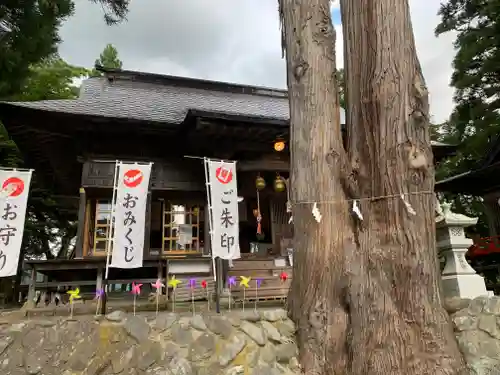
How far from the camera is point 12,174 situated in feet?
16.7

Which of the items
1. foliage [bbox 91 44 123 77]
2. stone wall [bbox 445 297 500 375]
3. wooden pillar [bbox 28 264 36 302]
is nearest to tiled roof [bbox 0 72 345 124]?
wooden pillar [bbox 28 264 36 302]

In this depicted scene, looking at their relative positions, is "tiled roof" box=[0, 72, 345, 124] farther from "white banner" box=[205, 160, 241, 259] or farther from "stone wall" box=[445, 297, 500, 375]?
"stone wall" box=[445, 297, 500, 375]

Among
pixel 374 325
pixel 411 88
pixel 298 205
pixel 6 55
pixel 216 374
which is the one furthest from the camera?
pixel 6 55

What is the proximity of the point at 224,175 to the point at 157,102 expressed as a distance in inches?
212

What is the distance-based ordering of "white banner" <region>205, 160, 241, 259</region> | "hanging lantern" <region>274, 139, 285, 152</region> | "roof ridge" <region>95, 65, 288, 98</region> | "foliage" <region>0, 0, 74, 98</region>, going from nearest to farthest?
"white banner" <region>205, 160, 241, 259</region> < "foliage" <region>0, 0, 74, 98</region> < "hanging lantern" <region>274, 139, 285, 152</region> < "roof ridge" <region>95, 65, 288, 98</region>

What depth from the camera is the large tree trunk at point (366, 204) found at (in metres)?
3.35

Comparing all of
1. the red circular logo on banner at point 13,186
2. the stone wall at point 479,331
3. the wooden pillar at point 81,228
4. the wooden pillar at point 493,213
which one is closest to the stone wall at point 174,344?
the stone wall at point 479,331

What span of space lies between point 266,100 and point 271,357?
10.7 meters

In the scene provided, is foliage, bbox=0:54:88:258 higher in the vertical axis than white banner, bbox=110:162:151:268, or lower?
higher

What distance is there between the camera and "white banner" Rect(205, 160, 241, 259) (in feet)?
17.4

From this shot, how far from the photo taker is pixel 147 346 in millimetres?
3584

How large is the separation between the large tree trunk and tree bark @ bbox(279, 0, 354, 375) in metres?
0.01

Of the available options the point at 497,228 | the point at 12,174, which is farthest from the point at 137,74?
the point at 497,228

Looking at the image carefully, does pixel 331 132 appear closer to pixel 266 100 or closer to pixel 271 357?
pixel 271 357
